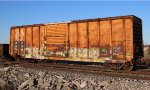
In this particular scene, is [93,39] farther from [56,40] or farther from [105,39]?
[56,40]

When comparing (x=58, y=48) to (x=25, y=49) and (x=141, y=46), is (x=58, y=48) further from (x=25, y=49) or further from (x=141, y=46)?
(x=141, y=46)

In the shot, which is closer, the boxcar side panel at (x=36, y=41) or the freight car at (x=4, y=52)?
the boxcar side panel at (x=36, y=41)

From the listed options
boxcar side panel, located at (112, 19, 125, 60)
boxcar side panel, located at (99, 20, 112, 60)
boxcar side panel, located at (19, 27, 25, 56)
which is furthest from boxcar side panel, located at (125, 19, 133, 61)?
boxcar side panel, located at (19, 27, 25, 56)

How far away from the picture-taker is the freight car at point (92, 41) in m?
14.8

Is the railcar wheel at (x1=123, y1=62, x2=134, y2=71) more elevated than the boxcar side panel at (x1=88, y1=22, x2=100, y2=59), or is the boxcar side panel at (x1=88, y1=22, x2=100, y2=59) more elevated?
the boxcar side panel at (x1=88, y1=22, x2=100, y2=59)

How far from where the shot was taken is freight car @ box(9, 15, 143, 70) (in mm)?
14845

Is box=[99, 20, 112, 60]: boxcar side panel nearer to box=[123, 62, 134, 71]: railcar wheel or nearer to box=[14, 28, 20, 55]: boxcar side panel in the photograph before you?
box=[123, 62, 134, 71]: railcar wheel

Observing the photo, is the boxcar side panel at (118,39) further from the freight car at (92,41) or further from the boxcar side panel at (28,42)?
the boxcar side panel at (28,42)

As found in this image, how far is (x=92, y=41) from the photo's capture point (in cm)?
1644

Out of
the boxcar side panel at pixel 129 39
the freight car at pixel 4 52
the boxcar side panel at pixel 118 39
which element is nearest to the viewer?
the boxcar side panel at pixel 129 39

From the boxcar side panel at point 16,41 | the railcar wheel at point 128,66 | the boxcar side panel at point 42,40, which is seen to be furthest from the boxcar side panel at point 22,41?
the railcar wheel at point 128,66

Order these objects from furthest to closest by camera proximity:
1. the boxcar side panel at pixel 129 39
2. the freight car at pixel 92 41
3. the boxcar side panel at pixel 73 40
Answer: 1. the boxcar side panel at pixel 73 40
2. the freight car at pixel 92 41
3. the boxcar side panel at pixel 129 39

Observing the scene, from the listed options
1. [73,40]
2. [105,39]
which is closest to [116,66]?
[105,39]

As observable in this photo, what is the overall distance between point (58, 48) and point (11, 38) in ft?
25.0
